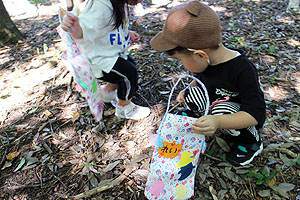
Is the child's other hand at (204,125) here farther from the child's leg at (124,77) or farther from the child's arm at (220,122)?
the child's leg at (124,77)

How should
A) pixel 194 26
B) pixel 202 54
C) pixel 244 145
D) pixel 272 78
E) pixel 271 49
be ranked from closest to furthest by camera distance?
1. pixel 194 26
2. pixel 202 54
3. pixel 244 145
4. pixel 272 78
5. pixel 271 49

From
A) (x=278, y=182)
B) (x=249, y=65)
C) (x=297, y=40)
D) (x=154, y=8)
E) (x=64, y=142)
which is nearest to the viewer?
(x=249, y=65)

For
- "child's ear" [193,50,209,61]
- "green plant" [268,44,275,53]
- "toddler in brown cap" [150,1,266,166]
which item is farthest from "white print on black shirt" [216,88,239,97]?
"green plant" [268,44,275,53]

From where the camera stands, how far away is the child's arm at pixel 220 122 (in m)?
1.24

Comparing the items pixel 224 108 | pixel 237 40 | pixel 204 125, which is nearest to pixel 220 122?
pixel 204 125

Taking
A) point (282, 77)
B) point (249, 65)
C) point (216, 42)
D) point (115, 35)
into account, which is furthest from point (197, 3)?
point (282, 77)

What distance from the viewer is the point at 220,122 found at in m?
1.35

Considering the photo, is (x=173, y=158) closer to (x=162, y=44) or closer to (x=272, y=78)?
(x=162, y=44)

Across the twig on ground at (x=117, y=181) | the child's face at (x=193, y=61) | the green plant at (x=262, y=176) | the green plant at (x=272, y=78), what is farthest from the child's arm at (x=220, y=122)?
the green plant at (x=272, y=78)

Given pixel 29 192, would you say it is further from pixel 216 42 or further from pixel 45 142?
A: pixel 216 42

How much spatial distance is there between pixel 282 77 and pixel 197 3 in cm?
195

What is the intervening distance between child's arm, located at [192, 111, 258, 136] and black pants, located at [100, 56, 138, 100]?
0.87 m

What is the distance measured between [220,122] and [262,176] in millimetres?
640

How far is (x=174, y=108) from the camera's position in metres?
2.27
